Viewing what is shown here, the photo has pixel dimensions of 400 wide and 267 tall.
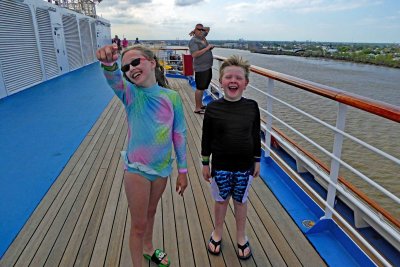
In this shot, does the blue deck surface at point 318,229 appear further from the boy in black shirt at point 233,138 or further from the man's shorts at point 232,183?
the man's shorts at point 232,183

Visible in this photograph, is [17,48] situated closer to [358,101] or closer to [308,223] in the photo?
[308,223]

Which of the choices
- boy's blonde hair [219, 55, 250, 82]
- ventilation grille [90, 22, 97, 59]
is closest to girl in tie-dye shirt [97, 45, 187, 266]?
boy's blonde hair [219, 55, 250, 82]

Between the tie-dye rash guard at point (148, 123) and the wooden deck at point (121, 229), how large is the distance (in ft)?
2.53

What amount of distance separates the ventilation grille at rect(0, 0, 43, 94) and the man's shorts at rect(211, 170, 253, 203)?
22.9 feet

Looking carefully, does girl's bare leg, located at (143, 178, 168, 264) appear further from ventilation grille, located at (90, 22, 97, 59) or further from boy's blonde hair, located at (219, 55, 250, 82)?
ventilation grille, located at (90, 22, 97, 59)

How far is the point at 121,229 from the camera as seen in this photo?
215 cm

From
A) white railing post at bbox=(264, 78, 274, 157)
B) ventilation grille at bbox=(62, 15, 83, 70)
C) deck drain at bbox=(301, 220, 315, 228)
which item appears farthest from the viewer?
ventilation grille at bbox=(62, 15, 83, 70)

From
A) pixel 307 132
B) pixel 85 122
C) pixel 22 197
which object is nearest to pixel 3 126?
pixel 85 122

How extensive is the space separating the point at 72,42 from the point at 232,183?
1233 cm

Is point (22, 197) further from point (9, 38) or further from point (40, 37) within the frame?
point (40, 37)

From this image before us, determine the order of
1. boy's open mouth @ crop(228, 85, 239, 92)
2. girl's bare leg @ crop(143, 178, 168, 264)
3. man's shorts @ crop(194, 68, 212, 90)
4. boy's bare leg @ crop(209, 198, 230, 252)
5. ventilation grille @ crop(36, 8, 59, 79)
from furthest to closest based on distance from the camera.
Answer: ventilation grille @ crop(36, 8, 59, 79)
man's shorts @ crop(194, 68, 212, 90)
boy's bare leg @ crop(209, 198, 230, 252)
boy's open mouth @ crop(228, 85, 239, 92)
girl's bare leg @ crop(143, 178, 168, 264)

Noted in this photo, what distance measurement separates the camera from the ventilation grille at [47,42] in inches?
356

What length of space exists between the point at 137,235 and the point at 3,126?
4.36 meters

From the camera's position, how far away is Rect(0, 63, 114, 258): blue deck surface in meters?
2.51
